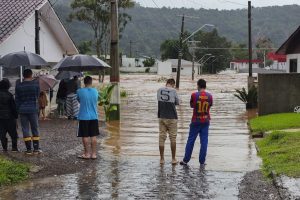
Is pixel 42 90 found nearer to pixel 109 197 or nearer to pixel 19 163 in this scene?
pixel 19 163

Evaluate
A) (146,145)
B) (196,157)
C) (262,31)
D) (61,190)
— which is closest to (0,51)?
(146,145)

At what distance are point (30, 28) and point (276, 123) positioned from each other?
36.6 feet

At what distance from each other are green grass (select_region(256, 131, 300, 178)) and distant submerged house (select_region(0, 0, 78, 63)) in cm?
1010

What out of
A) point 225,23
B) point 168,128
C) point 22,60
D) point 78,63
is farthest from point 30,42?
point 225,23

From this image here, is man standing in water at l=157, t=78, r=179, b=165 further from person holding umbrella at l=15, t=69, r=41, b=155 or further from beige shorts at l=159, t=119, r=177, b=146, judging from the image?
person holding umbrella at l=15, t=69, r=41, b=155

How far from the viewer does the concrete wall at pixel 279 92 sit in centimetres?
1978

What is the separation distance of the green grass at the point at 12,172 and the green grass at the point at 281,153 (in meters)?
4.09

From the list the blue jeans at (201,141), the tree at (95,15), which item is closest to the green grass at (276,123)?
the blue jeans at (201,141)

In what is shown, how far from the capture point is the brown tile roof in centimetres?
1986

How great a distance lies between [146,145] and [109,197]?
6.04m

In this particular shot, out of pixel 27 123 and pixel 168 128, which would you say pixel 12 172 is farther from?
pixel 168 128

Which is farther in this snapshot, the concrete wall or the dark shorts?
the concrete wall

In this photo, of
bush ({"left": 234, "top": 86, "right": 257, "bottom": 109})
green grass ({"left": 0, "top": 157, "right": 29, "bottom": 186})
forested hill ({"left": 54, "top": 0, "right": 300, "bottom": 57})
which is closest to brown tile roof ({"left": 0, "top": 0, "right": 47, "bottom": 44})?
bush ({"left": 234, "top": 86, "right": 257, "bottom": 109})

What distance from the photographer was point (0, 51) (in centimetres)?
1980
